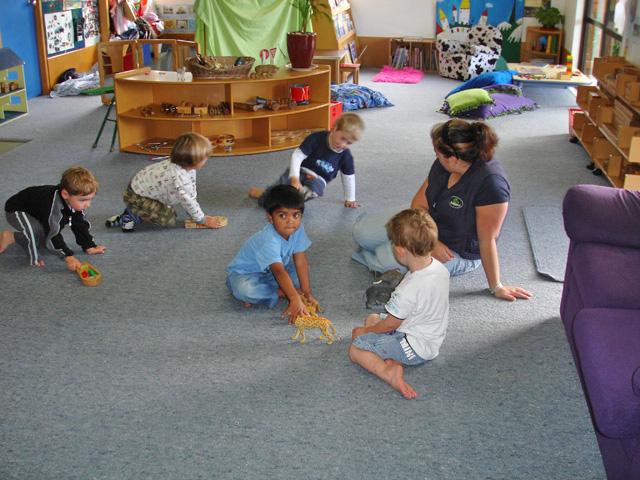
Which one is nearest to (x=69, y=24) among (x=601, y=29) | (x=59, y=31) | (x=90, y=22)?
(x=59, y=31)

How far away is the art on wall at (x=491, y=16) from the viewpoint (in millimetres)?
11047

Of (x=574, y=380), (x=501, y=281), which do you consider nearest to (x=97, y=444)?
(x=574, y=380)

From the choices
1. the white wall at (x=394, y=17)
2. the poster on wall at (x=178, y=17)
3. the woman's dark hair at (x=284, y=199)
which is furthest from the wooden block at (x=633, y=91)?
the poster on wall at (x=178, y=17)

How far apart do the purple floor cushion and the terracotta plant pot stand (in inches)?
83.9

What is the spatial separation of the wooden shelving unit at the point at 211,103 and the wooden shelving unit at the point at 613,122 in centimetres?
240

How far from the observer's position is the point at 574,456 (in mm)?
2613

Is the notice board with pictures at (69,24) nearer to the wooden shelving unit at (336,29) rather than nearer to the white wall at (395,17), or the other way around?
the wooden shelving unit at (336,29)

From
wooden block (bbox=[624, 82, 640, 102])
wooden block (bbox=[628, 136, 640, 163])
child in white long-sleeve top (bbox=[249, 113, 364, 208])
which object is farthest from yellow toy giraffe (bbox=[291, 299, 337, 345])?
wooden block (bbox=[624, 82, 640, 102])

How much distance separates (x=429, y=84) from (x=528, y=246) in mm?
6131

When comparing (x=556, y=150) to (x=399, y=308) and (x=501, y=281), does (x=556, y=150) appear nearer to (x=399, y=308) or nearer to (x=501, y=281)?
(x=501, y=281)

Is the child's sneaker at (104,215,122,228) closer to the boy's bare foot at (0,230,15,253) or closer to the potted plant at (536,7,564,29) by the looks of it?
the boy's bare foot at (0,230,15,253)

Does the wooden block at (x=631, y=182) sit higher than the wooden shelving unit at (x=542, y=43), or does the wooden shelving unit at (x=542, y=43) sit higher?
the wooden shelving unit at (x=542, y=43)

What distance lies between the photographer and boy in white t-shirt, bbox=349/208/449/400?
9.56 ft

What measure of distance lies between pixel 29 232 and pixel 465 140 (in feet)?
7.82
